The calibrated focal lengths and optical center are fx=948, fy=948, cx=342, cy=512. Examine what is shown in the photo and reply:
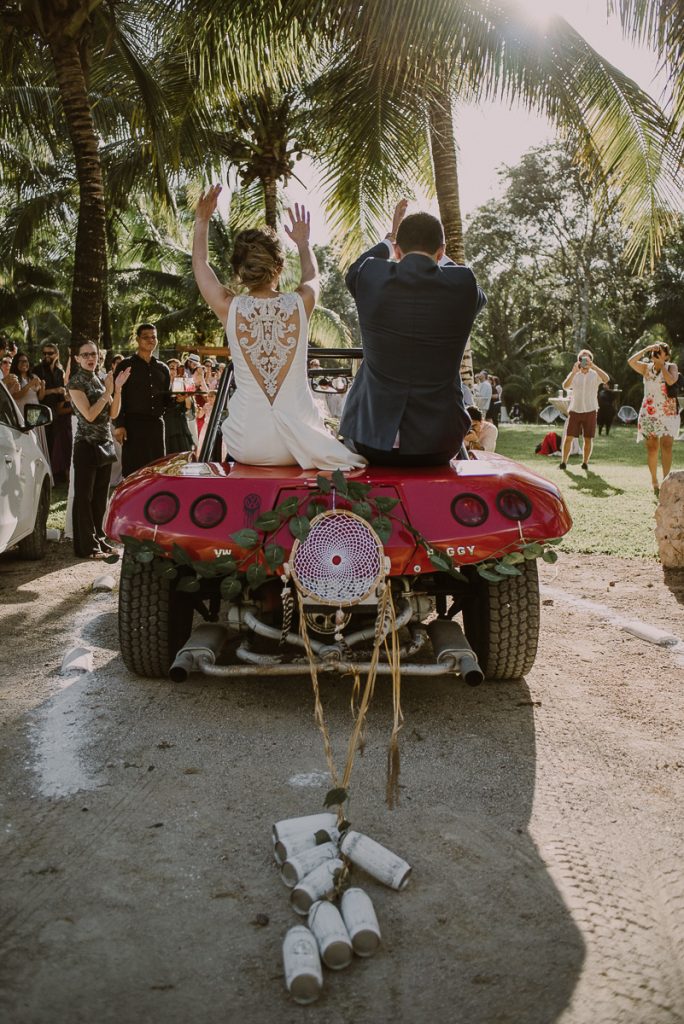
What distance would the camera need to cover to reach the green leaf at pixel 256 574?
370 centimetres

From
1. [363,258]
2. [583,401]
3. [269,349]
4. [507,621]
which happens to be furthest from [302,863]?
[583,401]

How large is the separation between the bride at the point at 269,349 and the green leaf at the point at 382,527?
2.35 feet

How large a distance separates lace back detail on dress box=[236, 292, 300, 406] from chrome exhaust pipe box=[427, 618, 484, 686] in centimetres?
143

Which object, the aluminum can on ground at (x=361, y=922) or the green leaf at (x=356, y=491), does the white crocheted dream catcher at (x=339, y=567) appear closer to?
the green leaf at (x=356, y=491)

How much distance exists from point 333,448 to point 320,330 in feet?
73.4

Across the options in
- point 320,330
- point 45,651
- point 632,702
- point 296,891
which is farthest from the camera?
point 320,330

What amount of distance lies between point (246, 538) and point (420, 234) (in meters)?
1.56

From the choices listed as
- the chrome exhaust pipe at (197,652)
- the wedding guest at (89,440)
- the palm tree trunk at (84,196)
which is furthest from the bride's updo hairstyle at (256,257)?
the palm tree trunk at (84,196)

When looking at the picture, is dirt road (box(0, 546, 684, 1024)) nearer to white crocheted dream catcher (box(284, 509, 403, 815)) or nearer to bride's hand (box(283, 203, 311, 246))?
white crocheted dream catcher (box(284, 509, 403, 815))

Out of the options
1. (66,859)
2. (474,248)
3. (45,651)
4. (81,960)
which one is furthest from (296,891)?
(474,248)

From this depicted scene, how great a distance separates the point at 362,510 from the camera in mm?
3758

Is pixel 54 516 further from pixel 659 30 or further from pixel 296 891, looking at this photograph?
pixel 296 891

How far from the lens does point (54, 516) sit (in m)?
10.3

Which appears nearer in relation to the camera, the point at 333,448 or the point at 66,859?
the point at 66,859
